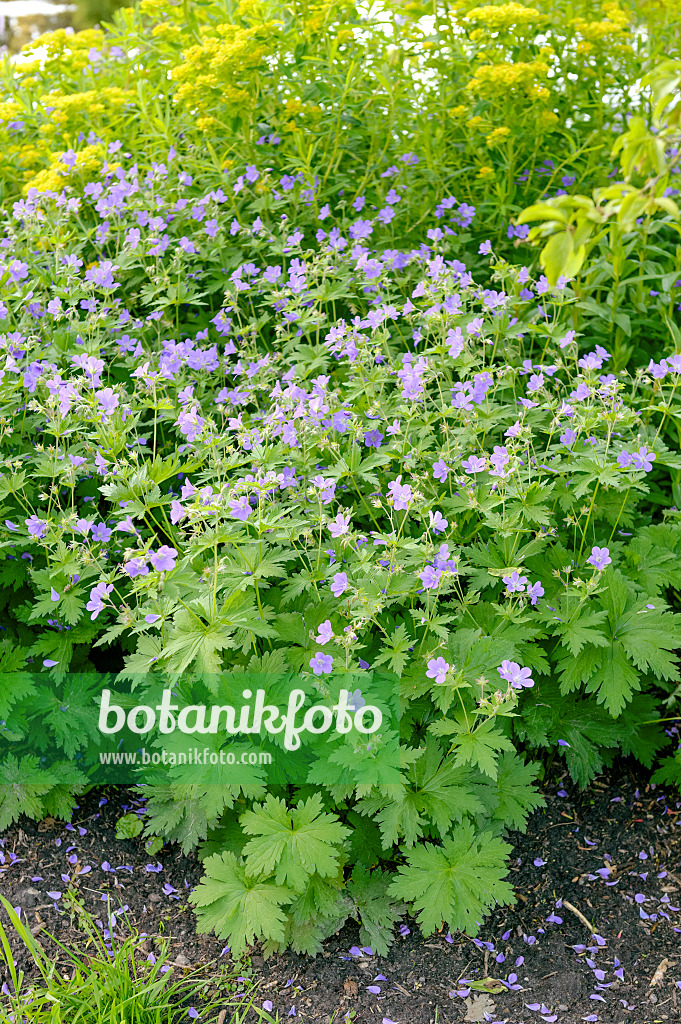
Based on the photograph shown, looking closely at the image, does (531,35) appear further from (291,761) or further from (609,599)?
(291,761)

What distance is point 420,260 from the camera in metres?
3.67

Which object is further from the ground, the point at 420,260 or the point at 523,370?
the point at 420,260

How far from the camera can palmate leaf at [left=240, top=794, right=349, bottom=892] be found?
2326mm

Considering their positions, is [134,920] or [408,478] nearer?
[134,920]

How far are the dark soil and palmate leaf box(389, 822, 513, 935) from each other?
170 millimetres

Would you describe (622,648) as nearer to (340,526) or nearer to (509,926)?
(509,926)

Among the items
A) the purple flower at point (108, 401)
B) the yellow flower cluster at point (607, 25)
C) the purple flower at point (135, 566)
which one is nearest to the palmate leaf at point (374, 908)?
the purple flower at point (135, 566)

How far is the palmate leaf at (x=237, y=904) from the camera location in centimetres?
232

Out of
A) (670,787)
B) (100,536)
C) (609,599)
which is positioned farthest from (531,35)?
(670,787)

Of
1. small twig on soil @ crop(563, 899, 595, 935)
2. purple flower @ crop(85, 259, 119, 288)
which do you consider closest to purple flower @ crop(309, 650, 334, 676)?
small twig on soil @ crop(563, 899, 595, 935)

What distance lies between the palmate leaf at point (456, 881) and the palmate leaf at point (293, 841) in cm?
22

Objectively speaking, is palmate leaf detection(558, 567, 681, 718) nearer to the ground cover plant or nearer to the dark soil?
the ground cover plant

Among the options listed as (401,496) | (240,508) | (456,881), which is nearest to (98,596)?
(240,508)

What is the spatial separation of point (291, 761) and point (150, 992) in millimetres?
692
